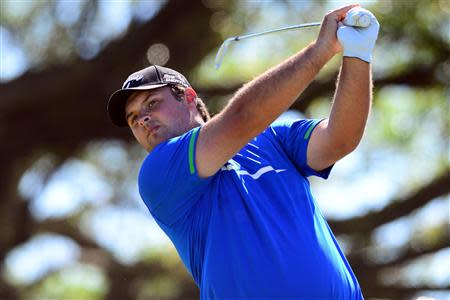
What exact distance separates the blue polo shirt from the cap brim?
10.0 inches

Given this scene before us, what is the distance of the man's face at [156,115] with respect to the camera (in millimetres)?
3377

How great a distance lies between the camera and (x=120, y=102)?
136 inches

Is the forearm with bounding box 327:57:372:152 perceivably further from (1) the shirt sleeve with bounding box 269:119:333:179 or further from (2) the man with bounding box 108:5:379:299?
(1) the shirt sleeve with bounding box 269:119:333:179

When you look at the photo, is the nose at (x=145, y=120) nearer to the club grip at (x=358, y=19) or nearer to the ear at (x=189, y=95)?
the ear at (x=189, y=95)

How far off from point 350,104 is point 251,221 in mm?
490

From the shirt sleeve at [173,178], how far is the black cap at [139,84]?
0.26 meters

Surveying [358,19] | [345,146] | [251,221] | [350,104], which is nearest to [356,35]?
[358,19]

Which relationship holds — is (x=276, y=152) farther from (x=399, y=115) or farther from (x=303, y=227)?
(x=399, y=115)

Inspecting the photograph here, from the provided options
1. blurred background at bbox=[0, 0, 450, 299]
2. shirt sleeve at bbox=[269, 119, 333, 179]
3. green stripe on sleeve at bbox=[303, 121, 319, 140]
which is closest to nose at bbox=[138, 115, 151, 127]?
shirt sleeve at bbox=[269, 119, 333, 179]

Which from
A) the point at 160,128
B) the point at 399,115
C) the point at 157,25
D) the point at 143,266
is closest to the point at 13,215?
the point at 143,266

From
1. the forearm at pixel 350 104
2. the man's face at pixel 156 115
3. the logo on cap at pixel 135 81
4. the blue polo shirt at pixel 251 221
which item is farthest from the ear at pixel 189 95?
the forearm at pixel 350 104

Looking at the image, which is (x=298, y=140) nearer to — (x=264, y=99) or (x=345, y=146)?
(x=345, y=146)

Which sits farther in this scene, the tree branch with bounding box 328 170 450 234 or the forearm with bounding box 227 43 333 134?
the tree branch with bounding box 328 170 450 234

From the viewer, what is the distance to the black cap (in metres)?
3.40
